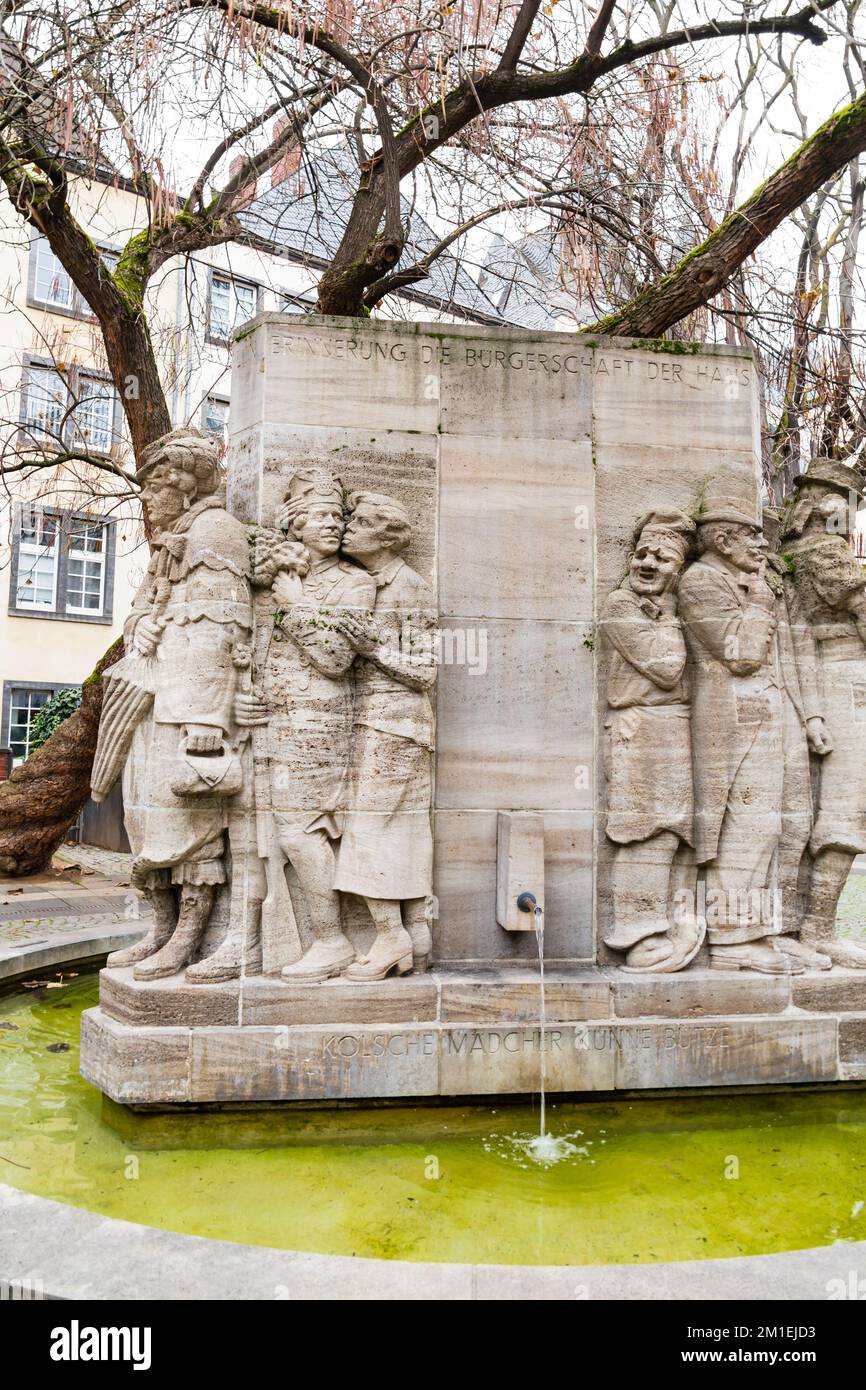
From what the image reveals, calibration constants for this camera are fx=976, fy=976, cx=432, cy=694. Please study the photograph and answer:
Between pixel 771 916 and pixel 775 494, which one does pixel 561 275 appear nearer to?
pixel 775 494

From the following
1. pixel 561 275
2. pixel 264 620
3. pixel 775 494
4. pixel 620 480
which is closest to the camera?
pixel 264 620

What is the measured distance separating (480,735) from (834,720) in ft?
6.47

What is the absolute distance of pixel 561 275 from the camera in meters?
9.78

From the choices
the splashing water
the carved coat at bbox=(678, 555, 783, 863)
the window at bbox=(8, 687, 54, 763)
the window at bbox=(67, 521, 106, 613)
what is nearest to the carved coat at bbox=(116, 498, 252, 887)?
the splashing water

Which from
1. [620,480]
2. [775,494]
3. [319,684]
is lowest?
[319,684]

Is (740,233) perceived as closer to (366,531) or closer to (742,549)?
(742,549)

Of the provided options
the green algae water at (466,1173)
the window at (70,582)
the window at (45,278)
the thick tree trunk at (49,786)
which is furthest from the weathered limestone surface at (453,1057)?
the window at (45,278)

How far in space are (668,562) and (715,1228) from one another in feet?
10.2

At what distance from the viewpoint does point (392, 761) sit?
4.88 m

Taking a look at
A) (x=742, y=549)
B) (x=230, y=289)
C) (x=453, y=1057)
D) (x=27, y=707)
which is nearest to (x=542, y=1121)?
(x=453, y=1057)

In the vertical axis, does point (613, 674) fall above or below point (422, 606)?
below

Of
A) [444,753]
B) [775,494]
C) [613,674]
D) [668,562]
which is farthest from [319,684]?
[775,494]

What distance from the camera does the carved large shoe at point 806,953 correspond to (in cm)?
519

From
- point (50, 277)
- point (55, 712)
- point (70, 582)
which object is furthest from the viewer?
point (70, 582)
